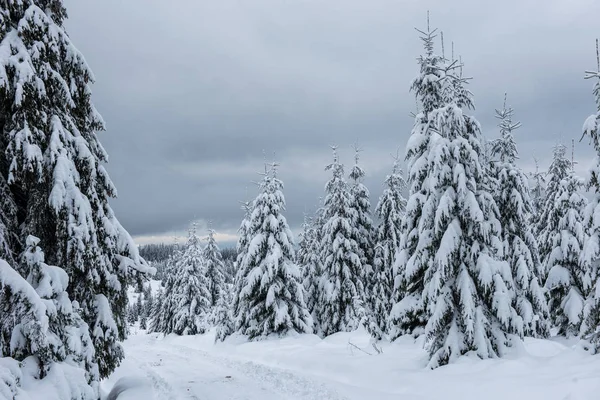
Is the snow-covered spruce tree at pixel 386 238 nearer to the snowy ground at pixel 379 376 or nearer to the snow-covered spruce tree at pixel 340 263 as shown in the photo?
the snow-covered spruce tree at pixel 340 263

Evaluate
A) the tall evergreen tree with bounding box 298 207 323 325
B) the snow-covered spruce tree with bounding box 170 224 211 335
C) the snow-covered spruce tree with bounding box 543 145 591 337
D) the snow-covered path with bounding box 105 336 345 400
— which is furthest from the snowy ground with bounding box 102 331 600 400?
the snow-covered spruce tree with bounding box 170 224 211 335

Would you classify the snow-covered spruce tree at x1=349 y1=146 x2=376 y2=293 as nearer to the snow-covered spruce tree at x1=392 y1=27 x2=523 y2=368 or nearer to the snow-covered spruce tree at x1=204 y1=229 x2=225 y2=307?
the snow-covered spruce tree at x1=392 y1=27 x2=523 y2=368

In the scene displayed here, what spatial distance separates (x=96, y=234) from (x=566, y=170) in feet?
87.7

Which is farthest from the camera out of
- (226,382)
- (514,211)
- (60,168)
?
(514,211)

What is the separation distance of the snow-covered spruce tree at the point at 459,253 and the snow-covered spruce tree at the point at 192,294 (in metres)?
31.9

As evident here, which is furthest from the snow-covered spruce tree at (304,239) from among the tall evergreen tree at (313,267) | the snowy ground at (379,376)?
the snowy ground at (379,376)

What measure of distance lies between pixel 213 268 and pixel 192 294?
5.73 m

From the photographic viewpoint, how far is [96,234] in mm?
10477

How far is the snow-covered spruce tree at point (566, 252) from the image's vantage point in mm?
23797

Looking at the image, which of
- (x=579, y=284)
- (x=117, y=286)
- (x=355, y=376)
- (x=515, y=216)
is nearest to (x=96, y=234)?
(x=117, y=286)

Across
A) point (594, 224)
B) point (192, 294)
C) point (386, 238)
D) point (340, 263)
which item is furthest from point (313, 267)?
point (594, 224)

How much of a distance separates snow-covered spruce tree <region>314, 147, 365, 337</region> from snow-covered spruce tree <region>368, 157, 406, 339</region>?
1.22 meters

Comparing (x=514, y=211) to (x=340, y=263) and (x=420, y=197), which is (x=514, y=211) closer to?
(x=420, y=197)

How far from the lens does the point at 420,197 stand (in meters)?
15.7
